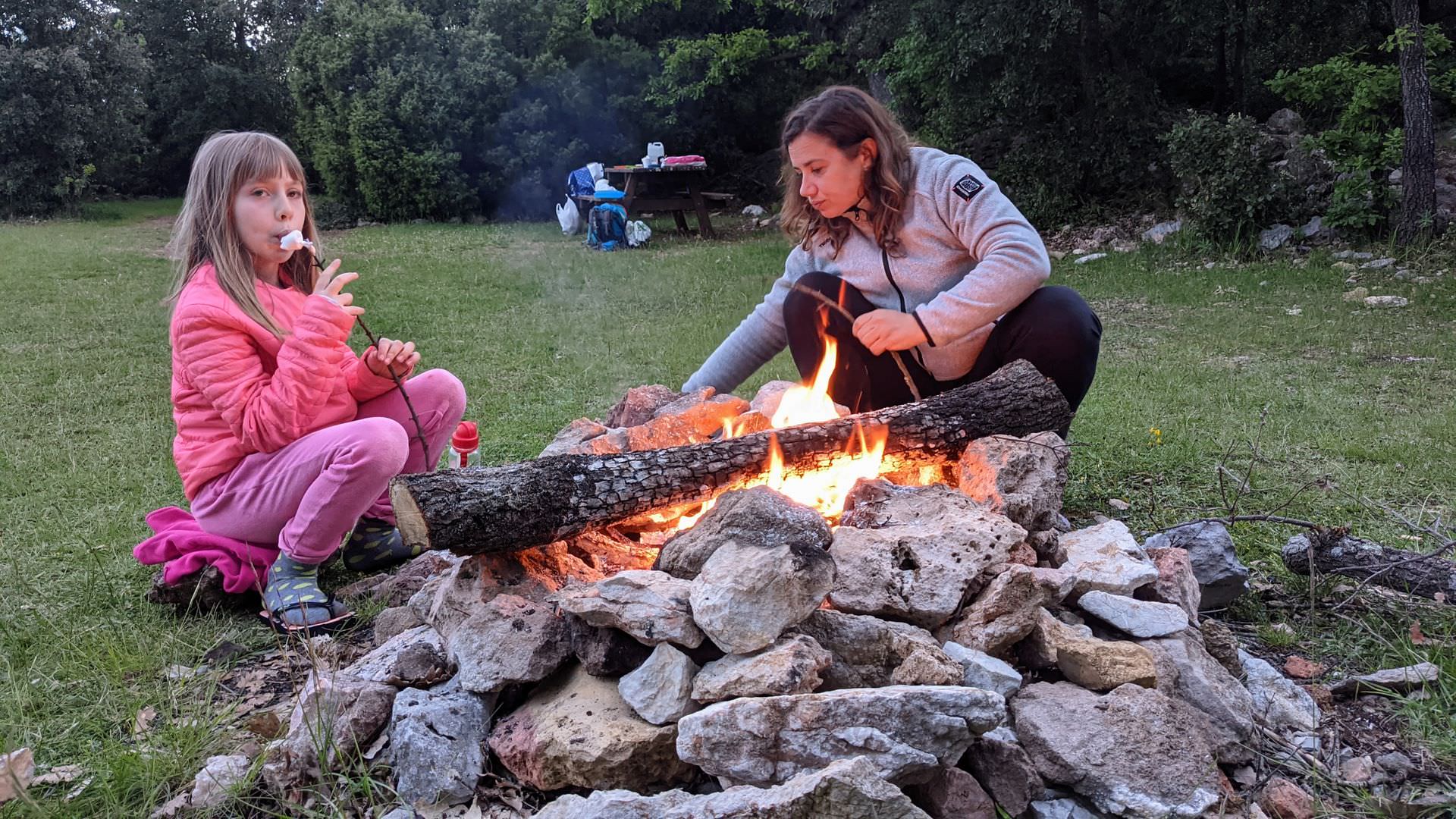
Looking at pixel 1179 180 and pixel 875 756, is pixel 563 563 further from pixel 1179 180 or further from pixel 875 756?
pixel 1179 180

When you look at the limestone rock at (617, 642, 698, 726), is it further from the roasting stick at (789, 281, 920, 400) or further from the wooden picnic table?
the wooden picnic table

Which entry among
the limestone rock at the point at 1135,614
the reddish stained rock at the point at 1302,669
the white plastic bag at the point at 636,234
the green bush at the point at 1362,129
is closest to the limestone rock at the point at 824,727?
the limestone rock at the point at 1135,614

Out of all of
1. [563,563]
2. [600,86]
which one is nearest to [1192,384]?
[563,563]

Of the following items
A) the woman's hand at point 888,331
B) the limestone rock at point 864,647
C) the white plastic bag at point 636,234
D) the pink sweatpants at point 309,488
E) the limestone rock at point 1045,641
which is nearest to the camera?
the limestone rock at point 864,647

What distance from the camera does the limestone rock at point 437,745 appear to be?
6.24 ft

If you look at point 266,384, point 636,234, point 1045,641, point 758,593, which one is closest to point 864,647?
point 758,593

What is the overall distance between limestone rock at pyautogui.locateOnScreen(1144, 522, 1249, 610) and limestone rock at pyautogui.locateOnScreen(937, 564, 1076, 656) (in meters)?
0.73

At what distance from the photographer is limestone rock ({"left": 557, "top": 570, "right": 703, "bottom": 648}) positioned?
6.42ft

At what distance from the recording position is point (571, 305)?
8609 millimetres

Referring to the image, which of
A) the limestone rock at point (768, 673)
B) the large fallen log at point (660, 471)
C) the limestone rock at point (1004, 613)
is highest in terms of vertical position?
the large fallen log at point (660, 471)

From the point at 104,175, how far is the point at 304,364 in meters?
21.3

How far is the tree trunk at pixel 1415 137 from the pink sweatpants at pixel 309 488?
28.4 feet

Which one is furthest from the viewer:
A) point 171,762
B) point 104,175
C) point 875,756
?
point 104,175

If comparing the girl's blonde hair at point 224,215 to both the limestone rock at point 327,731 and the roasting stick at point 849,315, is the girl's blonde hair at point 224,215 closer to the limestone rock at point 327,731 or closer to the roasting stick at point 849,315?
the limestone rock at point 327,731
